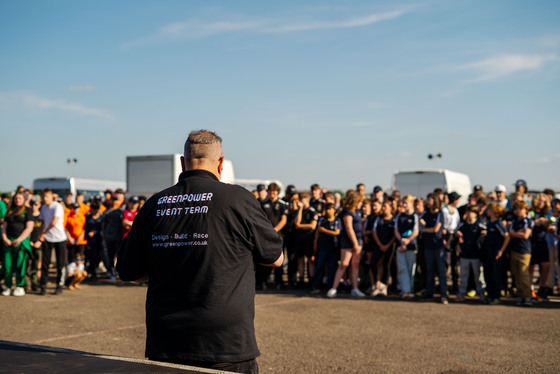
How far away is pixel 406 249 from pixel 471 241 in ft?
4.02

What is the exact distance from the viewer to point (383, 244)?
11438 mm

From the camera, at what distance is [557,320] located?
8.64 meters

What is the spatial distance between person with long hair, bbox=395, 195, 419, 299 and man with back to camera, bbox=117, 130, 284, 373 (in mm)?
8201

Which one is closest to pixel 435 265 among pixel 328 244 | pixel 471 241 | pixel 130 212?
pixel 471 241

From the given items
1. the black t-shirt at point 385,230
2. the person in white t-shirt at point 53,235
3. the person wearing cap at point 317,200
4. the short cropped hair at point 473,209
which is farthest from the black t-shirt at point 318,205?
the person in white t-shirt at point 53,235

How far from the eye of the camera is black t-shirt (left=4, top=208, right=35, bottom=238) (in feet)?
36.1

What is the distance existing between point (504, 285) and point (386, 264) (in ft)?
7.99

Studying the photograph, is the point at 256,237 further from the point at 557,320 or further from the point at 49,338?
the point at 557,320

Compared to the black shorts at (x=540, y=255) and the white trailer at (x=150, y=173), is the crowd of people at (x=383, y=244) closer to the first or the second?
the black shorts at (x=540, y=255)

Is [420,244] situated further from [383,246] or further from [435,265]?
[435,265]

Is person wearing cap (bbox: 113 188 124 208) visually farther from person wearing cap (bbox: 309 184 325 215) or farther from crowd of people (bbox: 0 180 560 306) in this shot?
person wearing cap (bbox: 309 184 325 215)

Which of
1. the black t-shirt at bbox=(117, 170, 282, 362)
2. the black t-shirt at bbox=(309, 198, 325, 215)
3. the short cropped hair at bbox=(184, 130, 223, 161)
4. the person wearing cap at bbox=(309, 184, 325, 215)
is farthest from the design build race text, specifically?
the black t-shirt at bbox=(309, 198, 325, 215)

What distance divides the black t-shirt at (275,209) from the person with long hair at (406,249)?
273 cm

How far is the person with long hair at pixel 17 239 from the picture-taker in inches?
432
